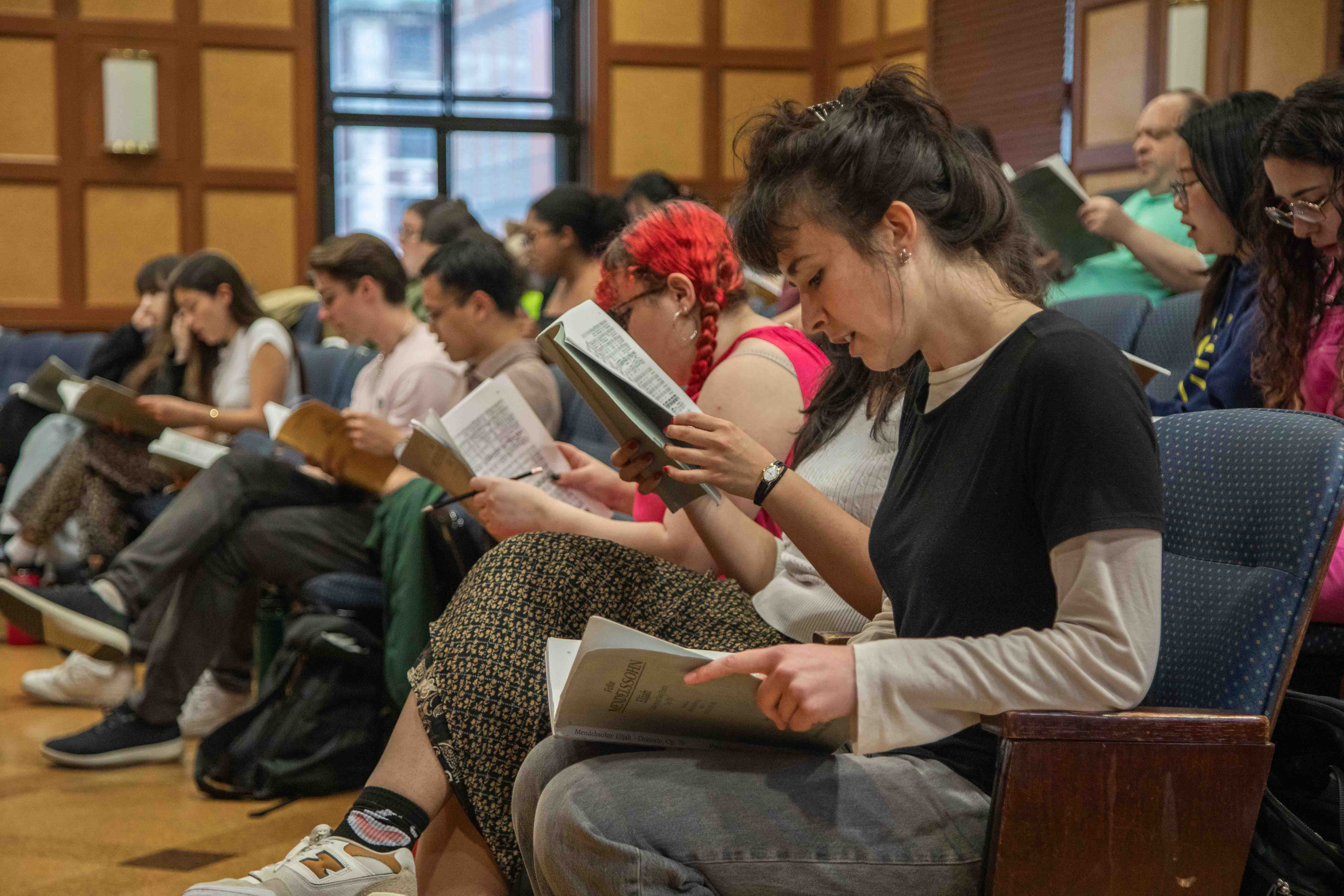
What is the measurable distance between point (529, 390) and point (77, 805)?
125 centimetres

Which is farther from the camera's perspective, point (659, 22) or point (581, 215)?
point (659, 22)

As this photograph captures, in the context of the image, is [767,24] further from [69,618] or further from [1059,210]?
[69,618]

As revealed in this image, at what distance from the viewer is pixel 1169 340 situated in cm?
251

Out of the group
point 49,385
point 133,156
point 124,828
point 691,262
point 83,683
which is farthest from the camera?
point 133,156

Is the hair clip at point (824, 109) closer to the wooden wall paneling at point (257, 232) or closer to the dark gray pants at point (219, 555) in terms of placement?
the dark gray pants at point (219, 555)

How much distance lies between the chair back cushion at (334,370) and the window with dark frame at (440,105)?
9.17 ft

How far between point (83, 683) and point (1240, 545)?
301 centimetres

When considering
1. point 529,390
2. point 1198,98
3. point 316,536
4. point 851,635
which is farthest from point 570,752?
point 1198,98

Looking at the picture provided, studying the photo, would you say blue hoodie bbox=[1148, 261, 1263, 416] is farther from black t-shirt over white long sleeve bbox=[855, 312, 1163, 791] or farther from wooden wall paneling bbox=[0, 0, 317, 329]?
wooden wall paneling bbox=[0, 0, 317, 329]

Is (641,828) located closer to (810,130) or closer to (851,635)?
(851,635)

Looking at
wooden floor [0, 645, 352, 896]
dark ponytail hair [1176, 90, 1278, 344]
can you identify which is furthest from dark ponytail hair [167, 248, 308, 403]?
dark ponytail hair [1176, 90, 1278, 344]

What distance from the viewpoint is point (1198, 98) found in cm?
350

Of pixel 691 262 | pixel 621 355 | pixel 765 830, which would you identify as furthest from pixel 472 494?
pixel 765 830

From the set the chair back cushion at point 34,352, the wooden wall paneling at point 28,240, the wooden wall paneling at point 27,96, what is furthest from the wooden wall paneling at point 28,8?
the chair back cushion at point 34,352
